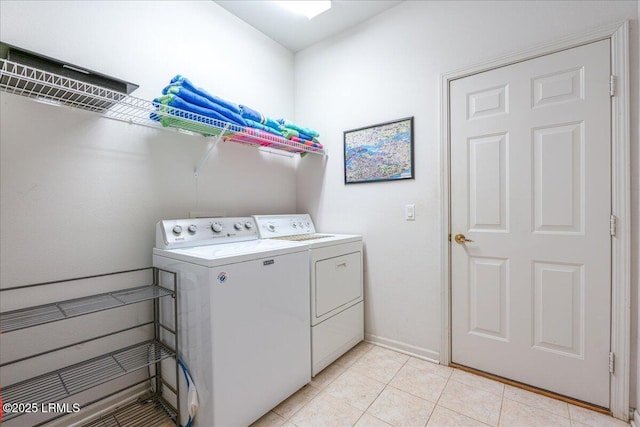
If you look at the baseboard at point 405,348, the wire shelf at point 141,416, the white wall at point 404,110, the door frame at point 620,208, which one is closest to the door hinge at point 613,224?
the door frame at point 620,208

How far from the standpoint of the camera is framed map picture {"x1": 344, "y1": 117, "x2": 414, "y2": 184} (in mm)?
2123

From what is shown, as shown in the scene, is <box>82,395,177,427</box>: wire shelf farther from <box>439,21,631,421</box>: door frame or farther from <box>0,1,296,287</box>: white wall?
<box>439,21,631,421</box>: door frame

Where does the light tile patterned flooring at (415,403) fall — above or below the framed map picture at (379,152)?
below

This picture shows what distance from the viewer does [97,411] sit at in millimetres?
1493

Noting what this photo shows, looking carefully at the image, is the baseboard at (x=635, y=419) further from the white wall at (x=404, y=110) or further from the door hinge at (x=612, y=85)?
the door hinge at (x=612, y=85)

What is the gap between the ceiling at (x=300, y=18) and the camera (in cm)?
212

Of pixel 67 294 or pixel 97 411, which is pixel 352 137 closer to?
pixel 67 294

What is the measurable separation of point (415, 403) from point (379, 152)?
→ 1.68 m

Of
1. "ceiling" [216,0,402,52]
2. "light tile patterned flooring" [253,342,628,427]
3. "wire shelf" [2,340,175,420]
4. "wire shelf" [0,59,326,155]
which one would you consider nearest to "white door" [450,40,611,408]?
"light tile patterned flooring" [253,342,628,427]

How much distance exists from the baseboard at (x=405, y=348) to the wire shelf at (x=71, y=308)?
1598 mm

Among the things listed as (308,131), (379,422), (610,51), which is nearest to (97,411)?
(379,422)

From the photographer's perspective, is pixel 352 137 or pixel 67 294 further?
pixel 352 137

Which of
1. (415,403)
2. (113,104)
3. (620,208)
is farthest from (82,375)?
(620,208)

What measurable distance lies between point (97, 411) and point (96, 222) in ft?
3.25
